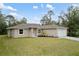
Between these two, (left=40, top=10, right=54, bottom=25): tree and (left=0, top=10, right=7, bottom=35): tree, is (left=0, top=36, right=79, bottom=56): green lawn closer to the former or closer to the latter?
(left=0, top=10, right=7, bottom=35): tree

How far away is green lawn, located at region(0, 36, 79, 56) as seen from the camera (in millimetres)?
10523

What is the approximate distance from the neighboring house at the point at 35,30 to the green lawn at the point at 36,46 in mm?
72

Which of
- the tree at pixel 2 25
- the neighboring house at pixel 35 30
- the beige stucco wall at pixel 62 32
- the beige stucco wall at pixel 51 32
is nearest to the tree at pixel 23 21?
the neighboring house at pixel 35 30

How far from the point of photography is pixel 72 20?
10523 millimetres

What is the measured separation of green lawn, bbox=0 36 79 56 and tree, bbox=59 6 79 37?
144 mm

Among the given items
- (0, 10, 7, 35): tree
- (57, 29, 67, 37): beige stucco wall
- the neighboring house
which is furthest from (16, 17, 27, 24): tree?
(57, 29, 67, 37): beige stucco wall

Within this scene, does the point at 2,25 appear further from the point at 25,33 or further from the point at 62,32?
the point at 62,32

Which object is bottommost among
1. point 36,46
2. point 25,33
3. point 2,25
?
point 36,46

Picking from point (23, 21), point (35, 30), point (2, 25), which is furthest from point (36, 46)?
point (2, 25)

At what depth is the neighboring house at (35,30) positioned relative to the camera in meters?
10.5

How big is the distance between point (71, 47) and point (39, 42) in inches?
Answer: 18.3

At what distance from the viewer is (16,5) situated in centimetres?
1052

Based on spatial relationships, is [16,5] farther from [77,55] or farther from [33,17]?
[77,55]

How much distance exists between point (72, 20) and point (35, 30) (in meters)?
0.55
